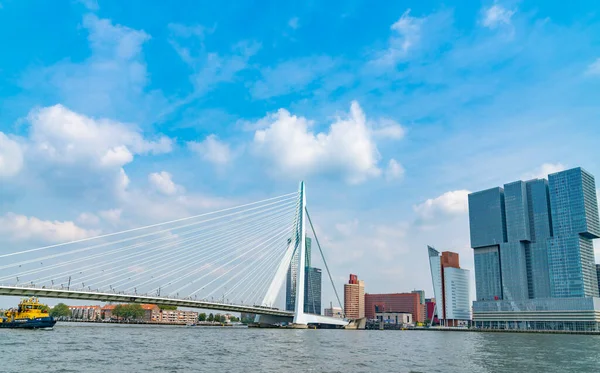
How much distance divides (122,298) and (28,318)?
12163 mm

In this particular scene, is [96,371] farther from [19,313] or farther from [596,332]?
[596,332]

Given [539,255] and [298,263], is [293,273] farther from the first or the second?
[539,255]

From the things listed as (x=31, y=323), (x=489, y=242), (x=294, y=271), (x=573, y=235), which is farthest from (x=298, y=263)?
(x=489, y=242)

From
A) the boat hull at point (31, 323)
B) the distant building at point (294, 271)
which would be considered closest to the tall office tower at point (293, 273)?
the distant building at point (294, 271)

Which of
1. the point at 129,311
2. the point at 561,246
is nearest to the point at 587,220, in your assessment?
the point at 561,246

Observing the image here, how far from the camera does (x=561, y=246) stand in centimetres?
16700

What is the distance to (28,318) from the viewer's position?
64.4 metres

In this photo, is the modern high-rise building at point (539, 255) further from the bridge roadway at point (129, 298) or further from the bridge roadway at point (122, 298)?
the bridge roadway at point (122, 298)

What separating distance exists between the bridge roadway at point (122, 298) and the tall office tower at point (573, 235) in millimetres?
113891

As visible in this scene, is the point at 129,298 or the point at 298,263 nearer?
the point at 129,298

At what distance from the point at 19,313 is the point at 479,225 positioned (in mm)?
172494

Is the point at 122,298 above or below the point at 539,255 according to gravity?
below

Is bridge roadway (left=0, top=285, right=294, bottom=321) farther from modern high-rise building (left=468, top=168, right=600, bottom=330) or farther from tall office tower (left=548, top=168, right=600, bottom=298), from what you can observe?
tall office tower (left=548, top=168, right=600, bottom=298)

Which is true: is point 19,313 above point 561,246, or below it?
below
